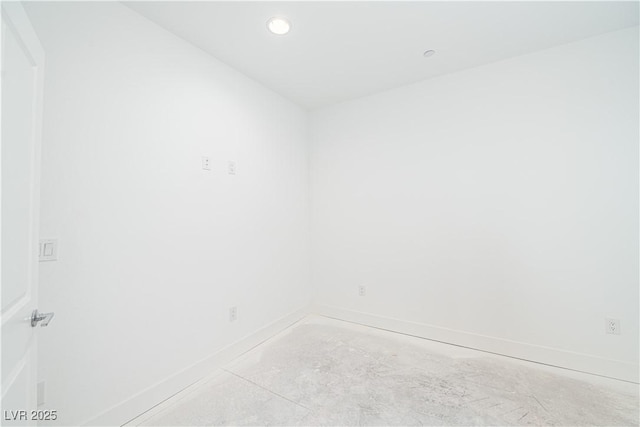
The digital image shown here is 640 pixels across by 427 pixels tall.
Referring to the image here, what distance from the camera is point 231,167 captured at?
2.38 metres

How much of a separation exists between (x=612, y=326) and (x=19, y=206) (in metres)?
3.65

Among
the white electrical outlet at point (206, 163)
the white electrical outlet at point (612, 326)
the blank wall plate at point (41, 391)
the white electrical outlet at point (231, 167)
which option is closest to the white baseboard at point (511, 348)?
the white electrical outlet at point (612, 326)

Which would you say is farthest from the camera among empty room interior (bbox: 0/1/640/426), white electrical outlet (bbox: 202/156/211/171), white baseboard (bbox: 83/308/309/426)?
white electrical outlet (bbox: 202/156/211/171)

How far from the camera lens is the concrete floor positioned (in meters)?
1.58

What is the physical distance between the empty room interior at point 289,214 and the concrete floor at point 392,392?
0.02 meters

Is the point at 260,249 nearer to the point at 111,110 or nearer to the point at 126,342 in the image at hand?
the point at 126,342

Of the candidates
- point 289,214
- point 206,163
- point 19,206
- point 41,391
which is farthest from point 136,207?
point 289,214

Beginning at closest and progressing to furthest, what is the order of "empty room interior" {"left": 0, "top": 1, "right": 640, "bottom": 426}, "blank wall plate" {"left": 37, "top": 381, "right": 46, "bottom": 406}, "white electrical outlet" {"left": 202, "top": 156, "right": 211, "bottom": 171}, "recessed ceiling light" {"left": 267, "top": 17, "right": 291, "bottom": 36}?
1. "blank wall plate" {"left": 37, "top": 381, "right": 46, "bottom": 406}
2. "empty room interior" {"left": 0, "top": 1, "right": 640, "bottom": 426}
3. "recessed ceiling light" {"left": 267, "top": 17, "right": 291, "bottom": 36}
4. "white electrical outlet" {"left": 202, "top": 156, "right": 211, "bottom": 171}

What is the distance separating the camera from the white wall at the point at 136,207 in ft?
4.63

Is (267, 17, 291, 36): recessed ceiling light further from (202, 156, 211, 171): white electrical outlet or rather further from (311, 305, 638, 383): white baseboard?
(311, 305, 638, 383): white baseboard

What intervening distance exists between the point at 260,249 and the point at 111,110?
64.0 inches

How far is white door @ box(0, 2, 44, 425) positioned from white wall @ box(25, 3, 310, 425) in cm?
36

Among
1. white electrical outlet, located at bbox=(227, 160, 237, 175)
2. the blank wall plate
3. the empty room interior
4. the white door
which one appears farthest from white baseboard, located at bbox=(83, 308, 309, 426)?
white electrical outlet, located at bbox=(227, 160, 237, 175)

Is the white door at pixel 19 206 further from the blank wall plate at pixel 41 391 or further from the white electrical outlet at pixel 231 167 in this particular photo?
the white electrical outlet at pixel 231 167
